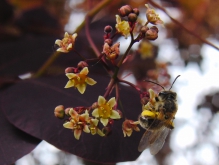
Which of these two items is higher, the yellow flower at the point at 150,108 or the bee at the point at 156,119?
the yellow flower at the point at 150,108

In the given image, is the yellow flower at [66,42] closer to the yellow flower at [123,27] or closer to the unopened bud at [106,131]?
the yellow flower at [123,27]

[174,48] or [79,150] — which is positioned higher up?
[79,150]

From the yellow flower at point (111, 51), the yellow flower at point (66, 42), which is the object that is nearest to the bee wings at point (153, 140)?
the yellow flower at point (111, 51)

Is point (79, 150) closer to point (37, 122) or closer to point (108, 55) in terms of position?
point (37, 122)

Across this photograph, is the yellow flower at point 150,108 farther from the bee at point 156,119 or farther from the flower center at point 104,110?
the flower center at point 104,110

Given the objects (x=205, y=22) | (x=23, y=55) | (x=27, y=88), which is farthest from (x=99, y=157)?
(x=205, y=22)

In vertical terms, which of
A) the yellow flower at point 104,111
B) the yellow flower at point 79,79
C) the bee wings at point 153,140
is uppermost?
the yellow flower at point 79,79
